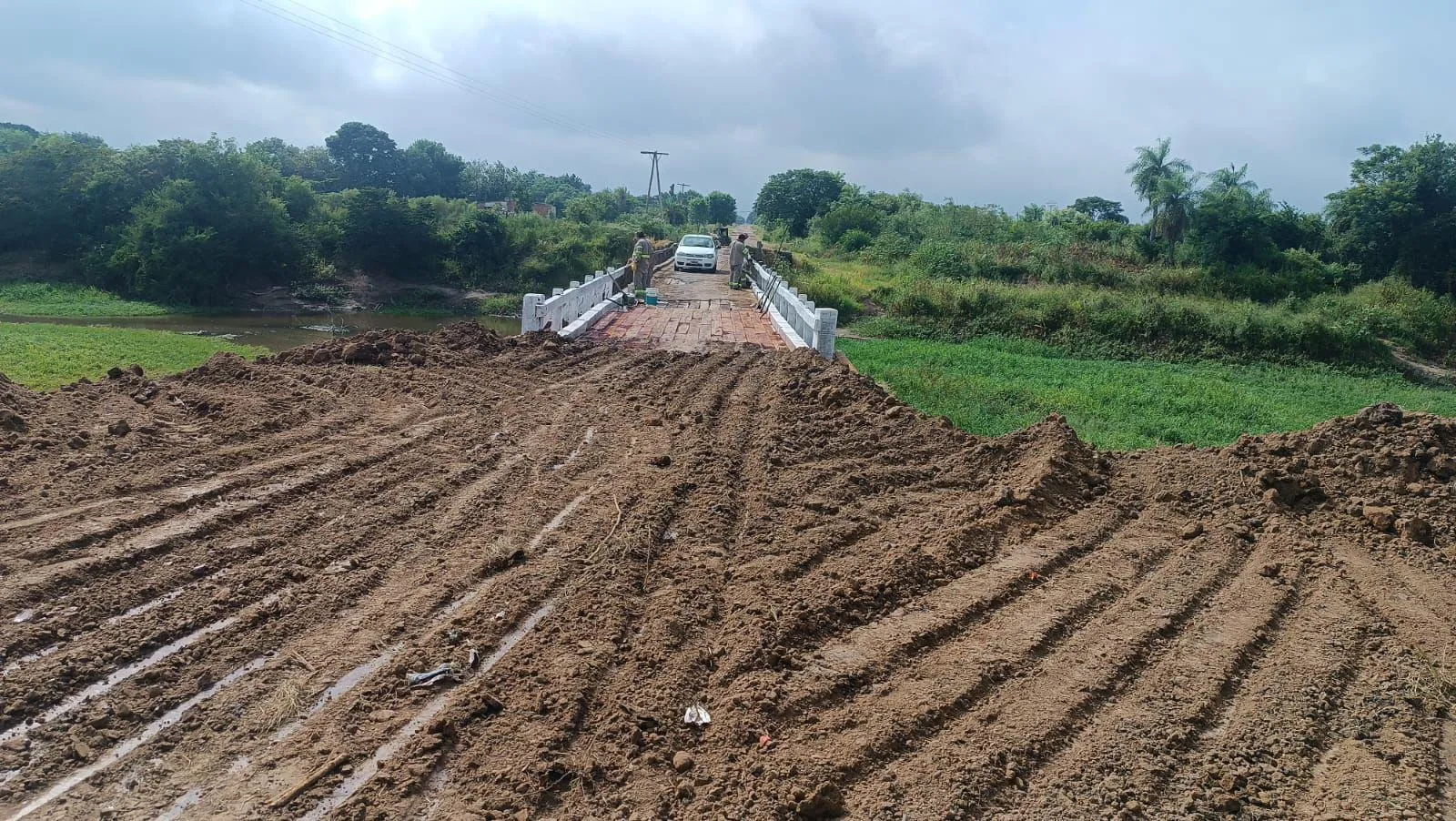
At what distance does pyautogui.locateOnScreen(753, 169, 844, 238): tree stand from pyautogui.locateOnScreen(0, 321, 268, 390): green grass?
47670 millimetres

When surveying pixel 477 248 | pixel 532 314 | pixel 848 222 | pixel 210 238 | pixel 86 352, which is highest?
Result: pixel 848 222

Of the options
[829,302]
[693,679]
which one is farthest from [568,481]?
[829,302]

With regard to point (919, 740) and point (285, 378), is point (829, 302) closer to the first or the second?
point (285, 378)

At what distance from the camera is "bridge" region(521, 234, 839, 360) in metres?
13.7

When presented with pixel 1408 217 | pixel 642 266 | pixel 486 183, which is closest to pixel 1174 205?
pixel 1408 217

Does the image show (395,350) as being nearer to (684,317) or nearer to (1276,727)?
(684,317)

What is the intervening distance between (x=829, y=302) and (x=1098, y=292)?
8443 mm

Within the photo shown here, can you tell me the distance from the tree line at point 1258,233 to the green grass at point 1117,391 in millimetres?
11962

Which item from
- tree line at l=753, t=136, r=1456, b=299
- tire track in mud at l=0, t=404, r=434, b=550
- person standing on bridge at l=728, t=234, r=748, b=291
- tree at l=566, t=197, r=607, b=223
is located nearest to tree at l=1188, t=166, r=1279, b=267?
tree line at l=753, t=136, r=1456, b=299

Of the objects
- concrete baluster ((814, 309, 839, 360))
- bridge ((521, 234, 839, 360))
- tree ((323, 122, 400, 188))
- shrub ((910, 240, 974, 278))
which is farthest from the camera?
tree ((323, 122, 400, 188))

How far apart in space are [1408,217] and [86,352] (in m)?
38.4

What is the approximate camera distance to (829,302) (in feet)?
71.8

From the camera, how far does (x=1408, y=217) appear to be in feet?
98.5

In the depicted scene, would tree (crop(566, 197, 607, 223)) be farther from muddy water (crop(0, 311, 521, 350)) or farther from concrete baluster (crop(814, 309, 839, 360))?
concrete baluster (crop(814, 309, 839, 360))
